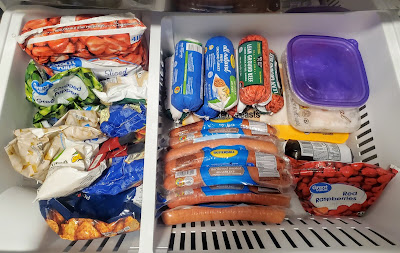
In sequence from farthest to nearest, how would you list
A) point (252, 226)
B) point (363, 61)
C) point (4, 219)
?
point (363, 61), point (252, 226), point (4, 219)

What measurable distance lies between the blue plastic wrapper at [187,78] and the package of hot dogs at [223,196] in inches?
10.9

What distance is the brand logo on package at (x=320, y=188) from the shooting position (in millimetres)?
973

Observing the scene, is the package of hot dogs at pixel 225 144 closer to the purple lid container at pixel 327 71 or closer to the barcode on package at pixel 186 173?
the barcode on package at pixel 186 173

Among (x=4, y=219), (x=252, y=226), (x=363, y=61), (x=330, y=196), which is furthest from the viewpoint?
(x=363, y=61)

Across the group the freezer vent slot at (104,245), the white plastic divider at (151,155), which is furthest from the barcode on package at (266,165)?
the freezer vent slot at (104,245)

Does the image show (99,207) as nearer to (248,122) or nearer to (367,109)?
(248,122)

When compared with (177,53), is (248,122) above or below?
below

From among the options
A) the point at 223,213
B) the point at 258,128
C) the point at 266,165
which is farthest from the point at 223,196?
the point at 258,128

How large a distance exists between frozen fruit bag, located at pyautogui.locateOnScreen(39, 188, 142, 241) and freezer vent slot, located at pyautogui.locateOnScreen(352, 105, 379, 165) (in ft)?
→ 2.72

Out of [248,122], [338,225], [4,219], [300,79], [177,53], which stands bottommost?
[338,225]

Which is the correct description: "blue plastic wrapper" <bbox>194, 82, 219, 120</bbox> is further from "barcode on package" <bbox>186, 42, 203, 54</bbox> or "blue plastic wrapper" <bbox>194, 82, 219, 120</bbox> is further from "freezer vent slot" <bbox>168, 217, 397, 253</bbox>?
"freezer vent slot" <bbox>168, 217, 397, 253</bbox>

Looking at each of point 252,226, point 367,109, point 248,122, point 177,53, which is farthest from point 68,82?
point 367,109

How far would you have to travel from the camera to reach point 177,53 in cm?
100

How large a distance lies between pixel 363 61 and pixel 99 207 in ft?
3.67
